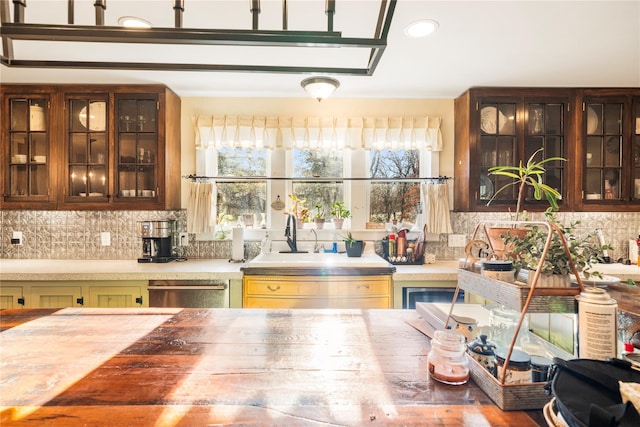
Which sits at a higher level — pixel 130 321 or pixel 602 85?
pixel 602 85

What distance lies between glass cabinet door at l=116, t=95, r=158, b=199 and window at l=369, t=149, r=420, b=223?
2.10 metres

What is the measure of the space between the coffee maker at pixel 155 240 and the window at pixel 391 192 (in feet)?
6.55

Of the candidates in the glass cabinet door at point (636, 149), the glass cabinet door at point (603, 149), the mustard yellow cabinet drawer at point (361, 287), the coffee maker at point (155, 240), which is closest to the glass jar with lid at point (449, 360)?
the mustard yellow cabinet drawer at point (361, 287)

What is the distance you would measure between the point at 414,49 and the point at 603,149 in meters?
2.12

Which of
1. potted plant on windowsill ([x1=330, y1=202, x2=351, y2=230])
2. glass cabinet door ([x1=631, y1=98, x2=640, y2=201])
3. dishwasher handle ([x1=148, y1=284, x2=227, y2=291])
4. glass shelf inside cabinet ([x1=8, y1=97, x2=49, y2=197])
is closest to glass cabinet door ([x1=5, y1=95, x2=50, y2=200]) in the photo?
glass shelf inside cabinet ([x1=8, y1=97, x2=49, y2=197])

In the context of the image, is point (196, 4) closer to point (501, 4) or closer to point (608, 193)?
point (501, 4)

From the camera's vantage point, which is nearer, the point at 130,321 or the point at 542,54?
the point at 130,321

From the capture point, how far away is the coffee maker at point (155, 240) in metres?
2.84

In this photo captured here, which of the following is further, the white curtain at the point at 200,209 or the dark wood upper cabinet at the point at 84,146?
the white curtain at the point at 200,209

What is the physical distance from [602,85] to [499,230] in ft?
9.43

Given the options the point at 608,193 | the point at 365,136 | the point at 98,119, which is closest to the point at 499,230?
the point at 365,136

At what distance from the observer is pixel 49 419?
2.23 ft

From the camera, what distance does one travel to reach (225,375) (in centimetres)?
86

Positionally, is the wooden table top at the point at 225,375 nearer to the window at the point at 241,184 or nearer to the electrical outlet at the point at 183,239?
the electrical outlet at the point at 183,239
